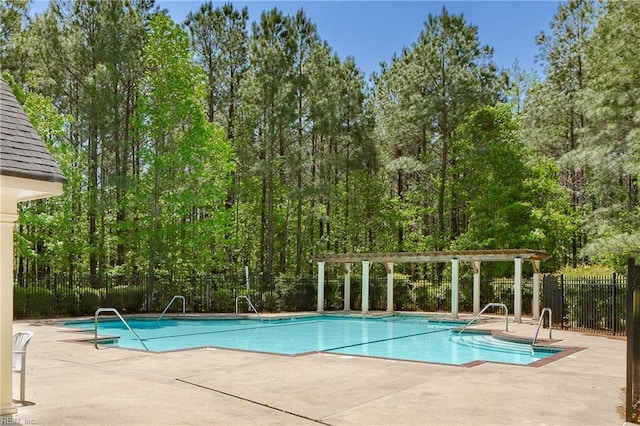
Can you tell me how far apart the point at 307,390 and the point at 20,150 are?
16.6 feet

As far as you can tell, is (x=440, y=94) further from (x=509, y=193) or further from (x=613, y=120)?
(x=613, y=120)

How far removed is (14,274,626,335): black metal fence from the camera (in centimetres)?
1961

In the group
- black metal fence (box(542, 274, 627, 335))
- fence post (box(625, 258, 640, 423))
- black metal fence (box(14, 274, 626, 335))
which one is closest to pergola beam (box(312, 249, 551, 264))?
black metal fence (box(14, 274, 626, 335))

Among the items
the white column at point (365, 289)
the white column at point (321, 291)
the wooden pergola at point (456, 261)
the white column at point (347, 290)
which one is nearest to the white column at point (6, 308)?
the wooden pergola at point (456, 261)

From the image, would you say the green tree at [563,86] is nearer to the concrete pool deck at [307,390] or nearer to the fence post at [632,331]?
the concrete pool deck at [307,390]

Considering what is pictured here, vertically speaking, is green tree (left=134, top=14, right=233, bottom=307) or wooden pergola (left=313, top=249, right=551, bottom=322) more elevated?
green tree (left=134, top=14, right=233, bottom=307)

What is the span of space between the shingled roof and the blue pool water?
24.8 ft

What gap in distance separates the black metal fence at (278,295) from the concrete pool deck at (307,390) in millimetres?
6807

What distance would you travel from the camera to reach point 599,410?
24.6ft

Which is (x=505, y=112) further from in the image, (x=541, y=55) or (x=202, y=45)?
(x=202, y=45)

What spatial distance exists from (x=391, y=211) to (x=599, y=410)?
105ft

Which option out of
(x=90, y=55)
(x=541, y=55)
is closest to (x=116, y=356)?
(x=90, y=55)

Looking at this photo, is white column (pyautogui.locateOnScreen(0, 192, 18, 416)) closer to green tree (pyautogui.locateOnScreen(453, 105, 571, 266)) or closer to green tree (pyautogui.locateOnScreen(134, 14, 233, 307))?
green tree (pyautogui.locateOnScreen(134, 14, 233, 307))

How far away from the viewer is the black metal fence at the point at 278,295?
64.3ft
